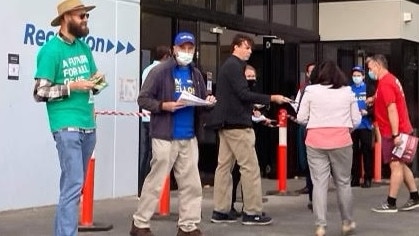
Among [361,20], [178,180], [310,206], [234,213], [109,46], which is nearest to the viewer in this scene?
[178,180]

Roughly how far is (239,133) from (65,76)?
2853 mm

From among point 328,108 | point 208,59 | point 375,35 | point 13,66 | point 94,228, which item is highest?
point 375,35

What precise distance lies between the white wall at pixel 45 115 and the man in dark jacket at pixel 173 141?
2.38 meters

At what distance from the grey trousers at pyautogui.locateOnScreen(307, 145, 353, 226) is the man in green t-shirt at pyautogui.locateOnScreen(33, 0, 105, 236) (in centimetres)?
274

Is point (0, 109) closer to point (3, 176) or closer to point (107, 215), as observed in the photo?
point (3, 176)

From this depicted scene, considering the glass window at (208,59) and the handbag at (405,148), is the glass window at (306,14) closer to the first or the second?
the glass window at (208,59)

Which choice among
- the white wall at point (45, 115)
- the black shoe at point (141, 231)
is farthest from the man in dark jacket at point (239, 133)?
the white wall at point (45, 115)

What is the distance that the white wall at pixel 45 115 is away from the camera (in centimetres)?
955

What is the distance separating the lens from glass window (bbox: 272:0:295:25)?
50.4 ft

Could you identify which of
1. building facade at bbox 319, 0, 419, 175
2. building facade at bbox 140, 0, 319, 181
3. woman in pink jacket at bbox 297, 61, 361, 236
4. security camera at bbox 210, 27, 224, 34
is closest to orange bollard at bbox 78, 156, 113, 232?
Result: woman in pink jacket at bbox 297, 61, 361, 236

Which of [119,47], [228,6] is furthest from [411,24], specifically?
[119,47]

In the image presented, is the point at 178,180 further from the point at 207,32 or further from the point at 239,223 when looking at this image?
the point at 207,32

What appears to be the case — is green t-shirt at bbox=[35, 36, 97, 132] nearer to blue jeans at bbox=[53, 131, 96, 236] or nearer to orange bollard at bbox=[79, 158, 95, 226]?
blue jeans at bbox=[53, 131, 96, 236]

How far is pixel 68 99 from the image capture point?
639 cm
